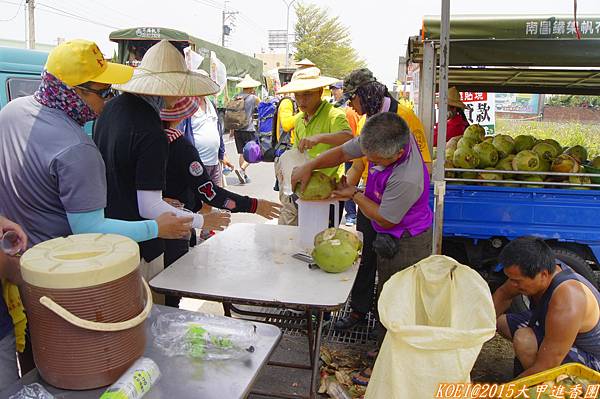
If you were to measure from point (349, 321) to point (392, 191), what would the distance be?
1.40 m

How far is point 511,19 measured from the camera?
3148 millimetres

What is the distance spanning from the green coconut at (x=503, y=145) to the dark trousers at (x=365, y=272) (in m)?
1.33

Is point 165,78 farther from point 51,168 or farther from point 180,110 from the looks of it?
point 51,168

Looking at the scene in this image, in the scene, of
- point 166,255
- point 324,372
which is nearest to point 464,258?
point 324,372

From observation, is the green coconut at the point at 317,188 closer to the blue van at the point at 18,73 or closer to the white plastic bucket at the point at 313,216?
the white plastic bucket at the point at 313,216

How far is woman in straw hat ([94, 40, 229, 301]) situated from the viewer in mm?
2037

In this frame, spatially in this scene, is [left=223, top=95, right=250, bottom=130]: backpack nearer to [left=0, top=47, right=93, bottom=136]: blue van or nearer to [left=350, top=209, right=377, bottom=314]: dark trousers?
[left=0, top=47, right=93, bottom=136]: blue van

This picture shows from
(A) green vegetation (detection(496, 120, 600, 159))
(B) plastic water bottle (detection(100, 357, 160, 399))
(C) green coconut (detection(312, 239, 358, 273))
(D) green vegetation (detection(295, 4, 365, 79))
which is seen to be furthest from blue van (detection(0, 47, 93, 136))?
(D) green vegetation (detection(295, 4, 365, 79))

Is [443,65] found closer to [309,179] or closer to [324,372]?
[309,179]

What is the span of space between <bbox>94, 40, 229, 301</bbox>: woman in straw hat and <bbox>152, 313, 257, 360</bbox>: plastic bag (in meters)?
0.58

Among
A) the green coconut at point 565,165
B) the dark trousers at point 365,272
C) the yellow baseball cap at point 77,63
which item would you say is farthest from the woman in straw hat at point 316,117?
the yellow baseball cap at point 77,63

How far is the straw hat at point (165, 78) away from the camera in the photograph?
87.0 inches

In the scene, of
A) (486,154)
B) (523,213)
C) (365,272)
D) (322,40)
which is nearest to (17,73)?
(365,272)

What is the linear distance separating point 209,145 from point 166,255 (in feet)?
8.58
